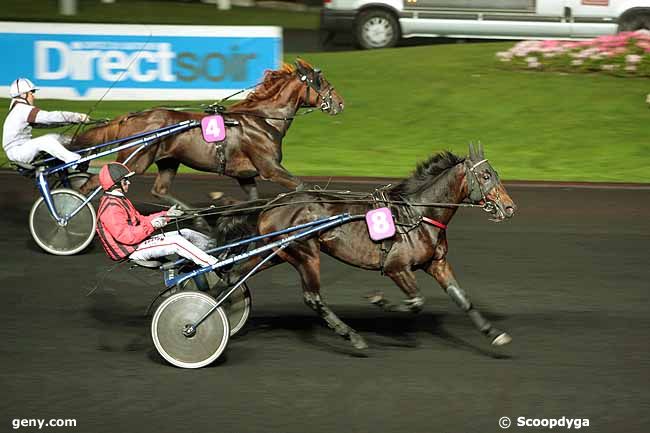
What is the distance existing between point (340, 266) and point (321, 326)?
6.03 feet

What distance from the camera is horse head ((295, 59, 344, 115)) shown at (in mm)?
10289

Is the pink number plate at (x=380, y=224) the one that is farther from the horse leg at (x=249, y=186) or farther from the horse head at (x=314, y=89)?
the horse head at (x=314, y=89)

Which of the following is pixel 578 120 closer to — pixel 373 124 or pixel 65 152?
pixel 373 124

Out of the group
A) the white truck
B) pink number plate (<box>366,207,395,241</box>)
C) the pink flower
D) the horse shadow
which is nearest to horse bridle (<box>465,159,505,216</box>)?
pink number plate (<box>366,207,395,241</box>)

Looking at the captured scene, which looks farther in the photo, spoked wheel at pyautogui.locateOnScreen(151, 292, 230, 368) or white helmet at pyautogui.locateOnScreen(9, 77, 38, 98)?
white helmet at pyautogui.locateOnScreen(9, 77, 38, 98)

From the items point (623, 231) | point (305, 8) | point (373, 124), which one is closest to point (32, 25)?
point (373, 124)

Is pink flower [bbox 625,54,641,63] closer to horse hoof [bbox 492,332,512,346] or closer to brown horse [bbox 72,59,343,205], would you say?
brown horse [bbox 72,59,343,205]

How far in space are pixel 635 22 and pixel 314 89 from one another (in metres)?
10.0

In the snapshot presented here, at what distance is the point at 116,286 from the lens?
8.83m

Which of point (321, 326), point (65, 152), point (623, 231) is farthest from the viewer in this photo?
point (623, 231)

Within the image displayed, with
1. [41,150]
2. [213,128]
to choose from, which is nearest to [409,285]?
[213,128]

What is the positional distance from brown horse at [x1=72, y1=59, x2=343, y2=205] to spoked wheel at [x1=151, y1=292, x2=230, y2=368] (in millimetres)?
3140

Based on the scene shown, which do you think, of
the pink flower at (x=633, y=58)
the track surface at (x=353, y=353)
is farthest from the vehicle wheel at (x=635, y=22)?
the track surface at (x=353, y=353)

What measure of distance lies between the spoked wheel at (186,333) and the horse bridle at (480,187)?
6.07ft
